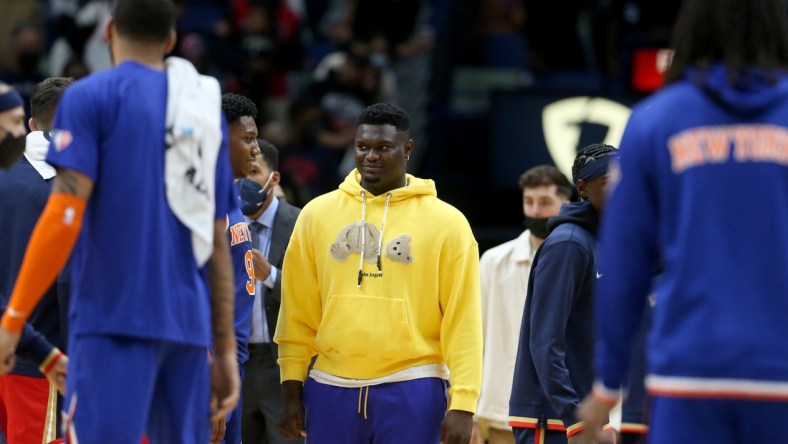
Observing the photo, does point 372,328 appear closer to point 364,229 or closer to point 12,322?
point 364,229

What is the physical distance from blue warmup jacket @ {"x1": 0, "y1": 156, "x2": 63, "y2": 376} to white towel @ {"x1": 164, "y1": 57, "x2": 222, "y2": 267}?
6.25 feet

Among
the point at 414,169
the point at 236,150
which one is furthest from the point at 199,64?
the point at 236,150

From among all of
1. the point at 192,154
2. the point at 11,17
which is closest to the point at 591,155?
the point at 192,154

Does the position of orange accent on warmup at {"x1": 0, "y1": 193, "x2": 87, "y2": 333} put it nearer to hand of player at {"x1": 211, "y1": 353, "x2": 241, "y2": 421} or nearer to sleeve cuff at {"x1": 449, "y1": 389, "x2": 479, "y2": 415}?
hand of player at {"x1": 211, "y1": 353, "x2": 241, "y2": 421}

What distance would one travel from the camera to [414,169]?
14727mm

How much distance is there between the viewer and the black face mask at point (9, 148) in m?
5.18

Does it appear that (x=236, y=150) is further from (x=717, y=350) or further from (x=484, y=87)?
(x=484, y=87)

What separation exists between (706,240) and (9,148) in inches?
105

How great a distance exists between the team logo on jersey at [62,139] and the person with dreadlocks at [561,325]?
258 centimetres

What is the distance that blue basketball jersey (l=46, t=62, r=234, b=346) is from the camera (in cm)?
462

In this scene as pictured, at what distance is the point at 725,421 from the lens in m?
3.88

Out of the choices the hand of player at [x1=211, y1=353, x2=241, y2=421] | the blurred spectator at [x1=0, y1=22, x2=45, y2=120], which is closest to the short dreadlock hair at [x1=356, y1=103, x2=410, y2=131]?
the hand of player at [x1=211, y1=353, x2=241, y2=421]

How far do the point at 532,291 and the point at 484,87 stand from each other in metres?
9.09

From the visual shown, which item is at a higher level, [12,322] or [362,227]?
[362,227]
